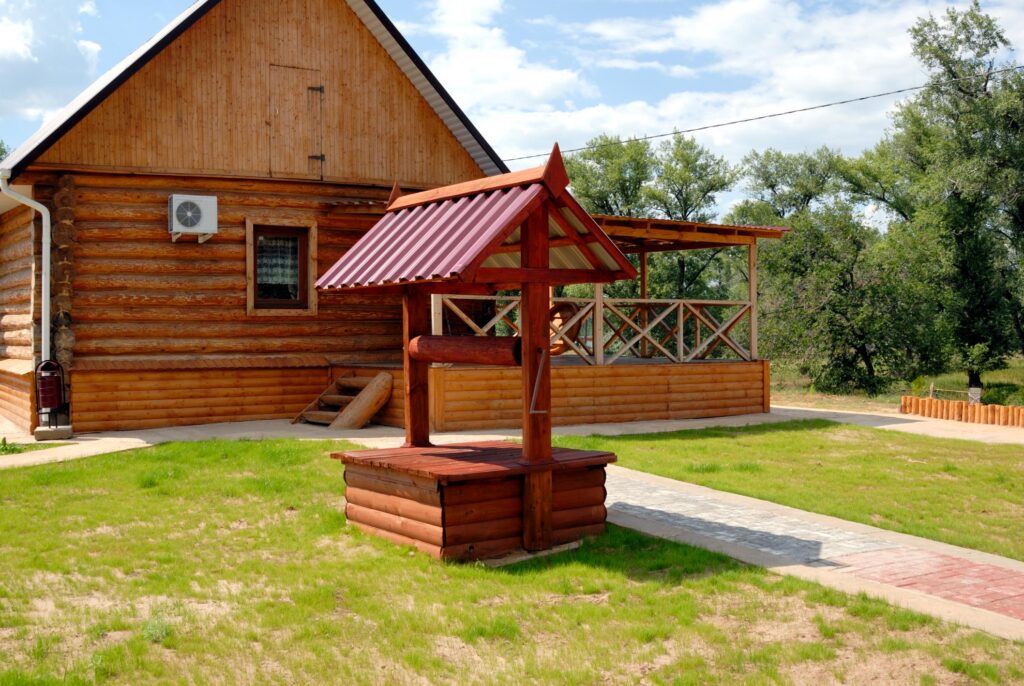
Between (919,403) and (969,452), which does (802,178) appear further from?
(969,452)

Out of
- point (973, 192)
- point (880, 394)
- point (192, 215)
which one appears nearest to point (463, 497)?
point (192, 215)

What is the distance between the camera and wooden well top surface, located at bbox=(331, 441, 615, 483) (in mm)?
7469

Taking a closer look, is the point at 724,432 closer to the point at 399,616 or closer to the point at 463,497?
the point at 463,497

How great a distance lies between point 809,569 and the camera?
717 cm

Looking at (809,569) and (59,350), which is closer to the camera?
(809,569)

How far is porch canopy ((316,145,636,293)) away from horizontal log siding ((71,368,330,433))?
23.6 feet

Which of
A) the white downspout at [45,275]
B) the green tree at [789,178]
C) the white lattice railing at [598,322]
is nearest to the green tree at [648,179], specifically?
the green tree at [789,178]

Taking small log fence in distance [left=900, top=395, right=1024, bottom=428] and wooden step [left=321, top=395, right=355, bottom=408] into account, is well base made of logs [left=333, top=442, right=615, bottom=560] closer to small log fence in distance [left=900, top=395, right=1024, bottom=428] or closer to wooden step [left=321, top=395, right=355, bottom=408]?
wooden step [left=321, top=395, right=355, bottom=408]

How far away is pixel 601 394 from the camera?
53.4 ft

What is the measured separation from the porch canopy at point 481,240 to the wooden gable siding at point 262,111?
7.43 m

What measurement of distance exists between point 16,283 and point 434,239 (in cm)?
1162

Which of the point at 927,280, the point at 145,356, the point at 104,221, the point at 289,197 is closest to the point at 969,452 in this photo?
the point at 289,197

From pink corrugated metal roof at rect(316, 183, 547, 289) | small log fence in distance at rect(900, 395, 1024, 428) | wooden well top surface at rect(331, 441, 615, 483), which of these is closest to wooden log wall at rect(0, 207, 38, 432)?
pink corrugated metal roof at rect(316, 183, 547, 289)

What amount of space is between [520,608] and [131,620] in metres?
2.42
